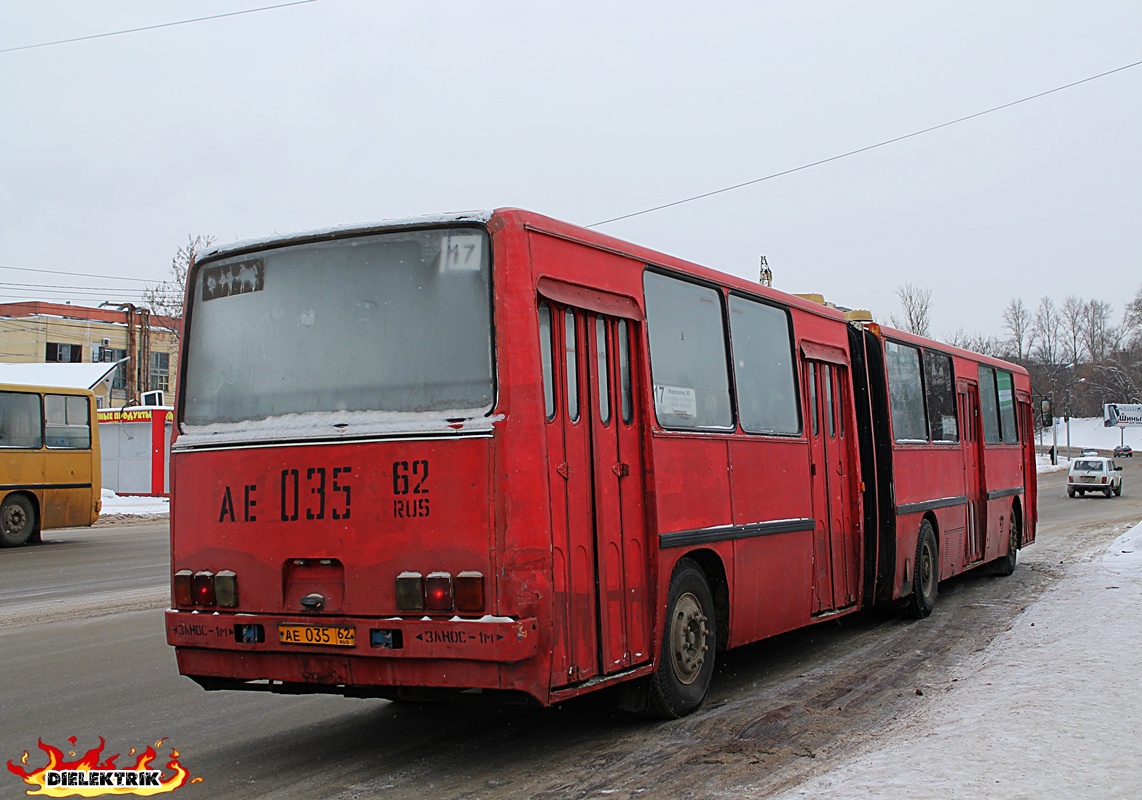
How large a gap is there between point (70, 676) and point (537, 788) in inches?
194

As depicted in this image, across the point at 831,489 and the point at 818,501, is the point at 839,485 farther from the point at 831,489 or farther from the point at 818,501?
the point at 818,501

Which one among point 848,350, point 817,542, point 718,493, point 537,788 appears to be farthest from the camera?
point 848,350

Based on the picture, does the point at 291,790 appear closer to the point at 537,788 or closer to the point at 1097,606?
the point at 537,788

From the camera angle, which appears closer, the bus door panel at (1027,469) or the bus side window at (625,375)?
the bus side window at (625,375)

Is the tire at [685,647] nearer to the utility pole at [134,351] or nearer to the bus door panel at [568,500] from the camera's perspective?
the bus door panel at [568,500]

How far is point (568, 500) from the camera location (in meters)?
6.27

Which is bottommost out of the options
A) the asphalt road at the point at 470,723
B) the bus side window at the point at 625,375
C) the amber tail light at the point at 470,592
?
the asphalt road at the point at 470,723

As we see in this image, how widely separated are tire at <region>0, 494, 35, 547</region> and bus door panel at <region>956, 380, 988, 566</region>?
57.1 ft

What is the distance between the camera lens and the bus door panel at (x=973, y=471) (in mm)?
14689

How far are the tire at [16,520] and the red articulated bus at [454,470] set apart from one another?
17225mm

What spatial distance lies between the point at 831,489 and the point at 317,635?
567 centimetres

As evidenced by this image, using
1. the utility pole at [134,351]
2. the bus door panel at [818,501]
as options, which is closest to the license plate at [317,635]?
the bus door panel at [818,501]

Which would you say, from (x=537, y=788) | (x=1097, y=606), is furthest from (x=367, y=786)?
(x=1097, y=606)

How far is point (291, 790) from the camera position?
5.85 meters
